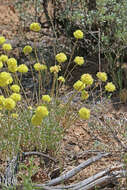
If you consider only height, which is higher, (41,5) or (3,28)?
(41,5)

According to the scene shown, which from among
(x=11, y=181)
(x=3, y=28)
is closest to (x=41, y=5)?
(x=3, y=28)

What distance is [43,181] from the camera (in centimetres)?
246

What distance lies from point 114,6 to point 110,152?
84.9 inches

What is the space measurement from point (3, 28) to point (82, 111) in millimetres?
3695

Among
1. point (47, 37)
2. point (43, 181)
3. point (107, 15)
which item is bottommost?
point (43, 181)

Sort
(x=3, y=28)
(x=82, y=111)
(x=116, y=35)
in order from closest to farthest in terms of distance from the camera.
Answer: (x=82, y=111) → (x=116, y=35) → (x=3, y=28)

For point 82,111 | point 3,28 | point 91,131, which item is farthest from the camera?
point 3,28

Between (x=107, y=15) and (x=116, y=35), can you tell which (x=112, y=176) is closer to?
(x=116, y=35)

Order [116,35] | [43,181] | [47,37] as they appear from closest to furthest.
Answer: [43,181] < [116,35] < [47,37]

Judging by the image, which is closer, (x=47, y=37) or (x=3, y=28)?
(x=47, y=37)

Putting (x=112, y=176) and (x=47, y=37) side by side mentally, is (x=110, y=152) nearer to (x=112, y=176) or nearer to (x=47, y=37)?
(x=112, y=176)

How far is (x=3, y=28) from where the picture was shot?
5461mm

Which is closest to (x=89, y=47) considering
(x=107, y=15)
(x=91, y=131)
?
(x=107, y=15)

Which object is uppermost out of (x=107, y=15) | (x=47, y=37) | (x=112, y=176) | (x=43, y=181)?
(x=107, y=15)
